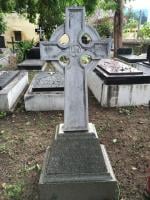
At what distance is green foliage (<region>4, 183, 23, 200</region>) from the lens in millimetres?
2936

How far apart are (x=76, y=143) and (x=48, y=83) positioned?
3.26 meters

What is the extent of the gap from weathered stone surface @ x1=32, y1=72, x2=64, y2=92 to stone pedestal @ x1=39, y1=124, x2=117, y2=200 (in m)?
2.91

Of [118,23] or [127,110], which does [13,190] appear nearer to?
[127,110]

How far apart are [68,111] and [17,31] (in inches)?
1013

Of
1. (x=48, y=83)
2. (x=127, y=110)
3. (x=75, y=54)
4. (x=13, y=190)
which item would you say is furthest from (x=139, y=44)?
(x=13, y=190)

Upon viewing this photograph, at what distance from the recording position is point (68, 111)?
2.64 metres

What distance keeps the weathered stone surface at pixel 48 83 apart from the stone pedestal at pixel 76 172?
291 centimetres

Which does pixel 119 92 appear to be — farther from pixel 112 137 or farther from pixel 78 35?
pixel 78 35

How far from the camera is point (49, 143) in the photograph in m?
4.17

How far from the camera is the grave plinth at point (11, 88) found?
17.3ft

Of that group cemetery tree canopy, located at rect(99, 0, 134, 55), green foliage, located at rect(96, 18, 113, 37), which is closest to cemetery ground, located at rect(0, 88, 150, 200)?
cemetery tree canopy, located at rect(99, 0, 134, 55)

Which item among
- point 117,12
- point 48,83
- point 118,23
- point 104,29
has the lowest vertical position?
point 48,83

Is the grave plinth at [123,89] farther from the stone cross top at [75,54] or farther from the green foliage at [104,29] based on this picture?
the green foliage at [104,29]

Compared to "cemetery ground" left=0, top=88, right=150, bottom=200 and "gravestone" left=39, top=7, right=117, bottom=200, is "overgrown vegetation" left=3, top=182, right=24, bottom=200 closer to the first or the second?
"cemetery ground" left=0, top=88, right=150, bottom=200
